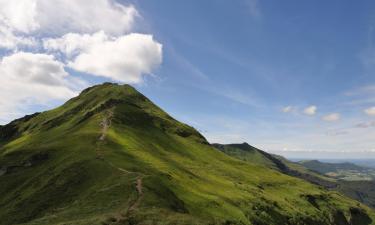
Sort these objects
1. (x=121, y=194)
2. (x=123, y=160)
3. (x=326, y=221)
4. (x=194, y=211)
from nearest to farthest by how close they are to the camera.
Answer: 1. (x=121, y=194)
2. (x=194, y=211)
3. (x=123, y=160)
4. (x=326, y=221)

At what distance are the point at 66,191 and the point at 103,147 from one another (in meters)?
30.8

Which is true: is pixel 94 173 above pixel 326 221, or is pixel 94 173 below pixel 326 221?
above

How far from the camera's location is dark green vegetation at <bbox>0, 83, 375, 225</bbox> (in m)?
62.2

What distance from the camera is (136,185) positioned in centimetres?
7031

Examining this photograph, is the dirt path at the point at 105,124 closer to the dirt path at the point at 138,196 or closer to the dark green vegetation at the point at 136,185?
the dark green vegetation at the point at 136,185

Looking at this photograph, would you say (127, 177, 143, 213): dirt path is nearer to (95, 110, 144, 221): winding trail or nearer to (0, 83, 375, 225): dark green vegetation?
(95, 110, 144, 221): winding trail

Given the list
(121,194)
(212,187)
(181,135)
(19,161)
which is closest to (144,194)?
(121,194)

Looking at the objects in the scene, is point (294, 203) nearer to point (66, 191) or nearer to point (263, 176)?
point (263, 176)

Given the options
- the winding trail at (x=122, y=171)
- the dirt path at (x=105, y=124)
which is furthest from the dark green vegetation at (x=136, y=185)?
the dirt path at (x=105, y=124)

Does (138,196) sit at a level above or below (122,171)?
below

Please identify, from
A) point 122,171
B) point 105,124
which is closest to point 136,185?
point 122,171

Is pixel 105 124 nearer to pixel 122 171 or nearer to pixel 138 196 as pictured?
pixel 122 171

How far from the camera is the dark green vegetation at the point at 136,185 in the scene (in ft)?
204

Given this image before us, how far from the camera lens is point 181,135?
190375 millimetres
